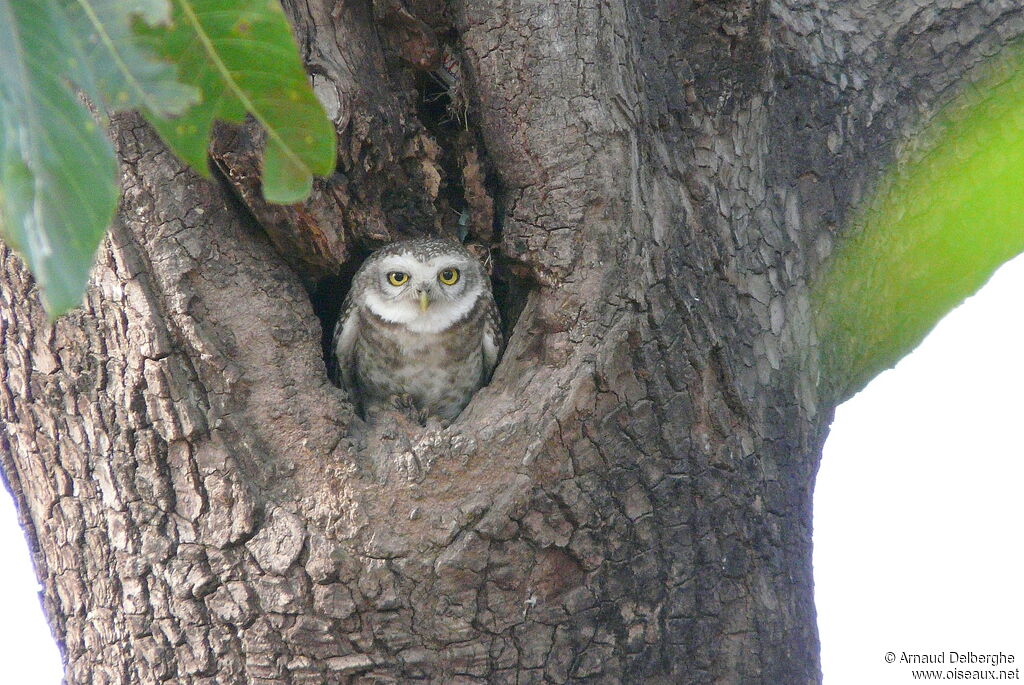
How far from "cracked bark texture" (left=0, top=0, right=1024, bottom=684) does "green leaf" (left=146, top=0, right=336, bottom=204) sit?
127cm

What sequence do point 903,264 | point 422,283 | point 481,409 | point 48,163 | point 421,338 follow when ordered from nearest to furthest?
point 48,163 < point 481,409 < point 903,264 < point 422,283 < point 421,338

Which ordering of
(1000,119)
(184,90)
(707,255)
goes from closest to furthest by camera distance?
(184,90), (707,255), (1000,119)

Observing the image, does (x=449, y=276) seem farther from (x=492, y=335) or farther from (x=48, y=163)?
(x=48, y=163)

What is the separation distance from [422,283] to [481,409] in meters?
0.92

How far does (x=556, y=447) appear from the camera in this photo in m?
2.35

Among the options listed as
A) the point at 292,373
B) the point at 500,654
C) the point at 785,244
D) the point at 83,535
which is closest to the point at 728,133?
the point at 785,244

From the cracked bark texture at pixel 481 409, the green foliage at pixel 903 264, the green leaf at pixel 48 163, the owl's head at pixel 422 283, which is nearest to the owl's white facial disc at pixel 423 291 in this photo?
the owl's head at pixel 422 283

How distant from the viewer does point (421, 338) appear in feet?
11.8

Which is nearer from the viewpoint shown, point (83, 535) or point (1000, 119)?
point (83, 535)

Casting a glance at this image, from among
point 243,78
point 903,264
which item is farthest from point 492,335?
point 243,78

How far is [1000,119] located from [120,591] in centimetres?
290

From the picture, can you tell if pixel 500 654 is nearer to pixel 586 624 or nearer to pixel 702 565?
pixel 586 624

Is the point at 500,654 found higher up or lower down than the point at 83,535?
lower down

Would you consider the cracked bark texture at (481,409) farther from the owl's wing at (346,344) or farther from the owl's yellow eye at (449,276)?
the owl's wing at (346,344)
